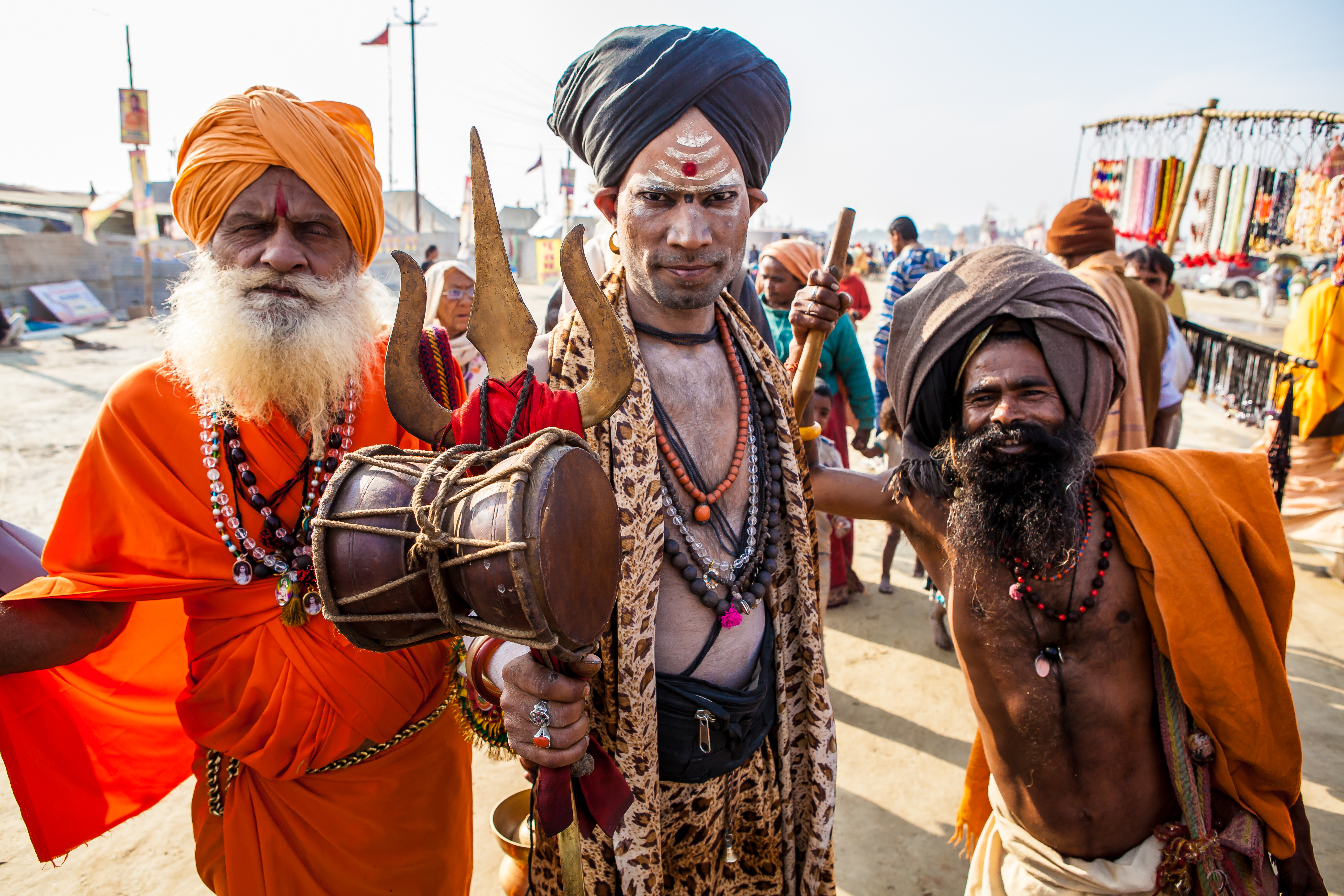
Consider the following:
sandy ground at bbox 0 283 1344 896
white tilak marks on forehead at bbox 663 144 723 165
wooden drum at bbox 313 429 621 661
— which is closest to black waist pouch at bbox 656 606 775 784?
wooden drum at bbox 313 429 621 661

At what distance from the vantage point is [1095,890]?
6.52 ft

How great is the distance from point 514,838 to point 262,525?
1567 mm

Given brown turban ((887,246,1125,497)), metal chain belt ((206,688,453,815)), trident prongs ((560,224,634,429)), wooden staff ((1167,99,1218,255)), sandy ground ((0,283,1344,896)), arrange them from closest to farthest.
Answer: trident prongs ((560,224,634,429)) < metal chain belt ((206,688,453,815)) < brown turban ((887,246,1125,497)) < sandy ground ((0,283,1344,896)) < wooden staff ((1167,99,1218,255))

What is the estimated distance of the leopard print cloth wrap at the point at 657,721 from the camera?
5.14 feet

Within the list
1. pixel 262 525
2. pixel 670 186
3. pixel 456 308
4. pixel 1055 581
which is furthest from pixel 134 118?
pixel 1055 581

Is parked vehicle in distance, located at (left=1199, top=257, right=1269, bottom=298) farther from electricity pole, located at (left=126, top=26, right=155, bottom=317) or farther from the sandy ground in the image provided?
electricity pole, located at (left=126, top=26, right=155, bottom=317)

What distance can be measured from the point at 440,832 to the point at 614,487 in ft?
3.98

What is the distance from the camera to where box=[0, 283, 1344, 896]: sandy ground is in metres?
2.78

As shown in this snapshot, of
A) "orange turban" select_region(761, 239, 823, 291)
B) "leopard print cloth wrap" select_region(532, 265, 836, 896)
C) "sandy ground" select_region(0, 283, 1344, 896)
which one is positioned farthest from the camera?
"orange turban" select_region(761, 239, 823, 291)

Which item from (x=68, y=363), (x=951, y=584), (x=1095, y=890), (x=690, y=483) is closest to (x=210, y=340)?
(x=690, y=483)

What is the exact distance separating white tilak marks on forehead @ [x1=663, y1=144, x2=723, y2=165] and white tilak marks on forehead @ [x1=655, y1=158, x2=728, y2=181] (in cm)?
2

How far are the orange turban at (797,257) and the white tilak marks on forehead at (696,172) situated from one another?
3180mm

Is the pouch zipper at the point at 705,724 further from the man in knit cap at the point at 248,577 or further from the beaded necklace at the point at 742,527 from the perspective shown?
Result: the man in knit cap at the point at 248,577

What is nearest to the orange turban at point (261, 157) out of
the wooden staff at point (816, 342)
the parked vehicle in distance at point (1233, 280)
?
the wooden staff at point (816, 342)
